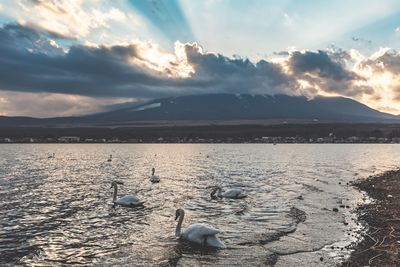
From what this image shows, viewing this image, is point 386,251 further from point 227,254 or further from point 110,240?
point 110,240

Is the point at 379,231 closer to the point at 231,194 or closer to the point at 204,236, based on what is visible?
the point at 204,236

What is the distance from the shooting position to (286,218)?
27578 millimetres

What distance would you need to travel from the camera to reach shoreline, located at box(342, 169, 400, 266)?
17.6 metres

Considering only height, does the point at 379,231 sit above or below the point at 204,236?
below

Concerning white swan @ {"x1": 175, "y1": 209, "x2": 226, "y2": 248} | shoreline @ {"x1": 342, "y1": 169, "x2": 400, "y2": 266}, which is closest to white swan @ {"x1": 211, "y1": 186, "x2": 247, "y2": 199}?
shoreline @ {"x1": 342, "y1": 169, "x2": 400, "y2": 266}

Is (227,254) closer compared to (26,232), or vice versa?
(227,254)

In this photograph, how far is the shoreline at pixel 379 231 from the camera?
57.7ft

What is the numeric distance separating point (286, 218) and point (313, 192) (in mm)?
14685

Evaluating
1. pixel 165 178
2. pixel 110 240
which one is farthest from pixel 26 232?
pixel 165 178

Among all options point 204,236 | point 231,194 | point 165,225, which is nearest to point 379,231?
point 204,236

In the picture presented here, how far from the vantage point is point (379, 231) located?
22734 mm

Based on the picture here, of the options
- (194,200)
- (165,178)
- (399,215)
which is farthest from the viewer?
(165,178)

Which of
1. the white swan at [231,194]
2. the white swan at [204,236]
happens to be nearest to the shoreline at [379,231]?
the white swan at [204,236]

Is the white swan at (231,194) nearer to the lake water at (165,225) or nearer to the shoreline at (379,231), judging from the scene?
the lake water at (165,225)
